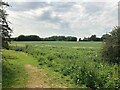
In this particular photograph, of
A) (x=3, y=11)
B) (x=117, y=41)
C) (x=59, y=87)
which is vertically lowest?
(x=59, y=87)

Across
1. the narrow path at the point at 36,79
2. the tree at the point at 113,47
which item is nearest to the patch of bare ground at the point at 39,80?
the narrow path at the point at 36,79

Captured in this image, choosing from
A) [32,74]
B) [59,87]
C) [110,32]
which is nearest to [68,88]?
[59,87]

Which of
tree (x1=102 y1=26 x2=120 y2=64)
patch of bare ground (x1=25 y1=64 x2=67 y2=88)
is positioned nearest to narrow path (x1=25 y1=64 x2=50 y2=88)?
patch of bare ground (x1=25 y1=64 x2=67 y2=88)

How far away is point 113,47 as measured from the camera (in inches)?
894

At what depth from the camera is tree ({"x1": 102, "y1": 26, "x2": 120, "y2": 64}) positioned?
73.9ft

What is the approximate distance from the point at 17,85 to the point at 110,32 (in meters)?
10.6

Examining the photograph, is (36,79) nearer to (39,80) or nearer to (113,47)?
(39,80)

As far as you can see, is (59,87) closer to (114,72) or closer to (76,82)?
(76,82)

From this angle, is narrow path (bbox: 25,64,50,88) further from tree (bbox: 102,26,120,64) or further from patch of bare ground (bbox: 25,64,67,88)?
tree (bbox: 102,26,120,64)

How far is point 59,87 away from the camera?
50.4 ft

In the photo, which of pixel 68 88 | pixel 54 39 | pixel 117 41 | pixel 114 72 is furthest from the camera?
pixel 54 39

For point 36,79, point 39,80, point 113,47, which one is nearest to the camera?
point 39,80

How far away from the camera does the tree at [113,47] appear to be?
73.9ft

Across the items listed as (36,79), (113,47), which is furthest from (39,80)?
(113,47)
